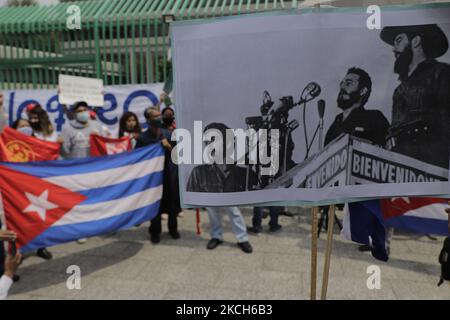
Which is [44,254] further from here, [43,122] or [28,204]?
[43,122]

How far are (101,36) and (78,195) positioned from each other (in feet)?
18.9

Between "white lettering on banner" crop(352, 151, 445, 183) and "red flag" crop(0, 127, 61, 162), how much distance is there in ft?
13.7

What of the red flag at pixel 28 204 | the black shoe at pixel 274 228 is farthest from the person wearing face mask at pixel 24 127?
the black shoe at pixel 274 228

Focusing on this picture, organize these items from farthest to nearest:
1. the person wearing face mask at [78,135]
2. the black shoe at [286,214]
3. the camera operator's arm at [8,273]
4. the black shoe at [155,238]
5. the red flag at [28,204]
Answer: the black shoe at [286,214]
the person wearing face mask at [78,135]
the black shoe at [155,238]
the red flag at [28,204]
the camera operator's arm at [8,273]

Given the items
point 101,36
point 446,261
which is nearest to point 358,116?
point 446,261

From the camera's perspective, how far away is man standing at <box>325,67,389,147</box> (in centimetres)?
190

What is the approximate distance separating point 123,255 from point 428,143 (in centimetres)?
370

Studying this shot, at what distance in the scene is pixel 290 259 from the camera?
4.34 meters

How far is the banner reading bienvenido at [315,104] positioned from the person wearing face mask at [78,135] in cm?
378

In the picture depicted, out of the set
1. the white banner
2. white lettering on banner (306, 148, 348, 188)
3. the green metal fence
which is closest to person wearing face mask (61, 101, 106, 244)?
the white banner

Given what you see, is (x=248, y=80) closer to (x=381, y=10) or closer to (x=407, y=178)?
(x=381, y=10)

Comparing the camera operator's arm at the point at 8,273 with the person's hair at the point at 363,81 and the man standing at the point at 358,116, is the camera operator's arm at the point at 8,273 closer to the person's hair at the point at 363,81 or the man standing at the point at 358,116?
the man standing at the point at 358,116

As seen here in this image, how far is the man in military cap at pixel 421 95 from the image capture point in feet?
6.08

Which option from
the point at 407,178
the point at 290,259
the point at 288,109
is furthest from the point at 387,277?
the point at 288,109
